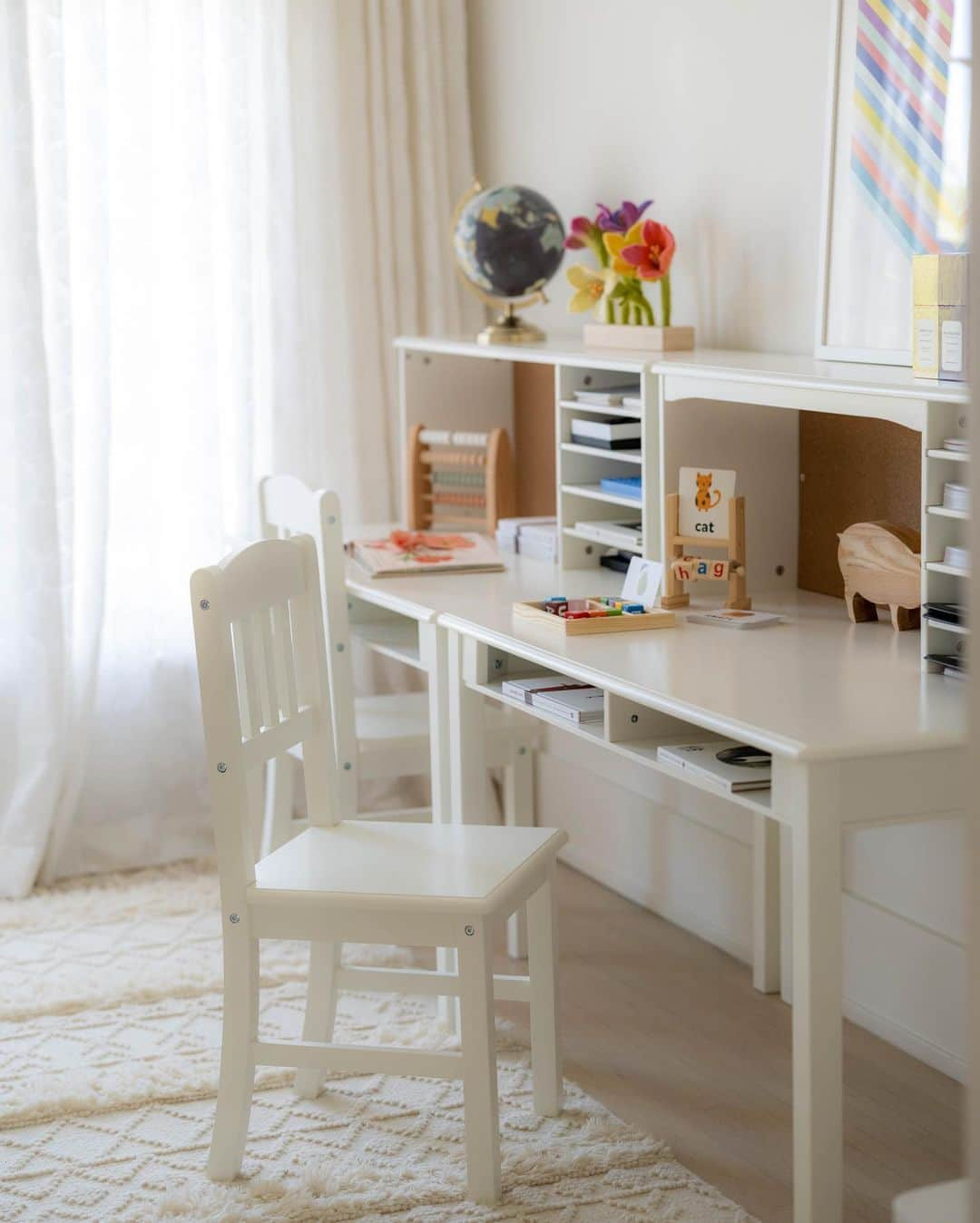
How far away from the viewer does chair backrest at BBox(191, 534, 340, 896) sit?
6.63 feet

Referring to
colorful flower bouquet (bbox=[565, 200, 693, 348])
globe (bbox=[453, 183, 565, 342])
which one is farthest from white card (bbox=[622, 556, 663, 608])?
globe (bbox=[453, 183, 565, 342])

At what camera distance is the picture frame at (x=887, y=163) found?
7.29ft

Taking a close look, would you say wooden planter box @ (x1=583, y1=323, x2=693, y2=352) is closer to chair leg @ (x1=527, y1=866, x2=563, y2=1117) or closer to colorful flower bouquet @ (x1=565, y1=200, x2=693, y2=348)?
colorful flower bouquet @ (x1=565, y1=200, x2=693, y2=348)

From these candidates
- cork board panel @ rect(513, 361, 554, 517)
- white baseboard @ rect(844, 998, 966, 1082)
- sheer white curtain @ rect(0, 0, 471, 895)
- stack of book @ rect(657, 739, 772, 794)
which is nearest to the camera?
stack of book @ rect(657, 739, 772, 794)

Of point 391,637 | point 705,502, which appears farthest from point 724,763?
point 391,637

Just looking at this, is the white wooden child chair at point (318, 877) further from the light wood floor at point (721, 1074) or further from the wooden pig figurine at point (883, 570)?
the wooden pig figurine at point (883, 570)

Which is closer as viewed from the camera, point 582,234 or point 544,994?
point 544,994

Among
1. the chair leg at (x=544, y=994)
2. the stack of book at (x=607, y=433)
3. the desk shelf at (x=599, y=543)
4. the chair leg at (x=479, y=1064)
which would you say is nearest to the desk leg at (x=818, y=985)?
the chair leg at (x=479, y=1064)

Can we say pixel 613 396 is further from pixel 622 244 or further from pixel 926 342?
pixel 926 342

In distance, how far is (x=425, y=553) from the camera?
2.96 meters

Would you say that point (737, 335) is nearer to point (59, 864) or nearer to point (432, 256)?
point (432, 256)

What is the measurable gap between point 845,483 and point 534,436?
1.08m

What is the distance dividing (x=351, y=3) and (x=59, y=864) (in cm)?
195

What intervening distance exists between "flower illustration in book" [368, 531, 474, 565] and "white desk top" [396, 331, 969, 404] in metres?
0.36
